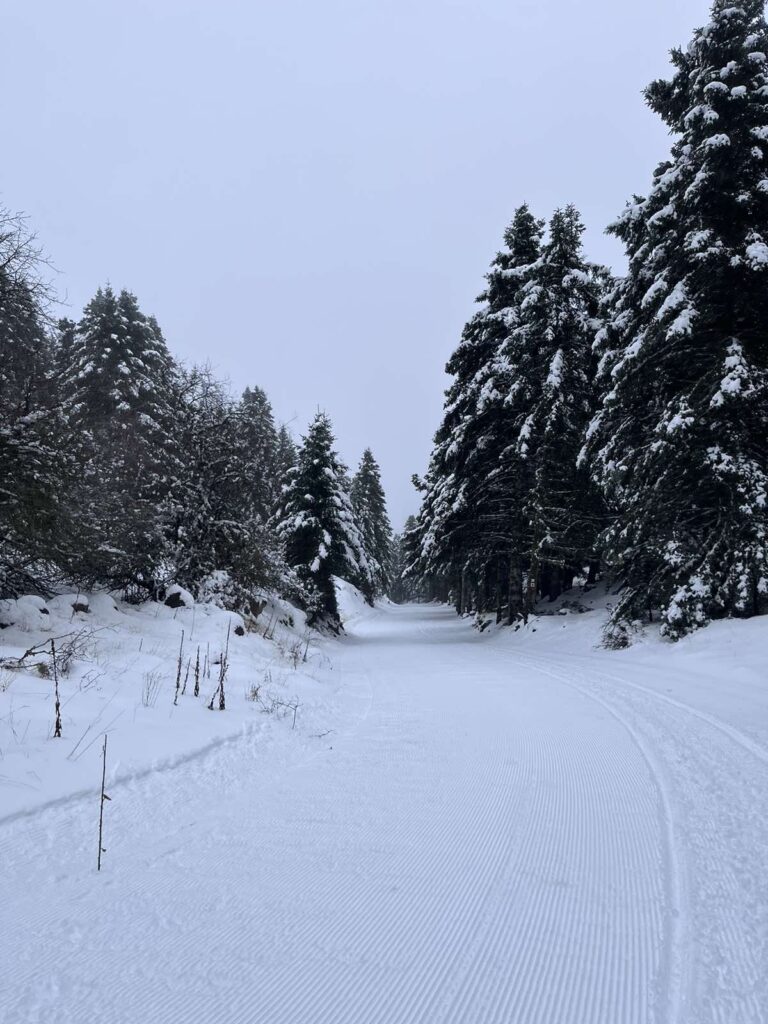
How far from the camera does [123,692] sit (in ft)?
19.7

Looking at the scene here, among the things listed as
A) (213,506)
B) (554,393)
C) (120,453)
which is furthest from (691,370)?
(120,453)

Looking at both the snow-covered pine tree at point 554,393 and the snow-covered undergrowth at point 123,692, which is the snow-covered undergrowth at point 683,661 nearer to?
the snow-covered pine tree at point 554,393

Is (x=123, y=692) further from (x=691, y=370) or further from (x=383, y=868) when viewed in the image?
(x=691, y=370)

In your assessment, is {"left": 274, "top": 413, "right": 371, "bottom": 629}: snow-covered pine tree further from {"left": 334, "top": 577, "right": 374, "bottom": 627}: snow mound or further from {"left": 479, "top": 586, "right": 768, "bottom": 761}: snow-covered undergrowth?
{"left": 334, "top": 577, "right": 374, "bottom": 627}: snow mound

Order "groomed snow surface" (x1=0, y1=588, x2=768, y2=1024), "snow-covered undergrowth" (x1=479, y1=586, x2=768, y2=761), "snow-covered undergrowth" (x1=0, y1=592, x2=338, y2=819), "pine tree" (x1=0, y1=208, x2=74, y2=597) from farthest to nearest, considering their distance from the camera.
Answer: "pine tree" (x1=0, y1=208, x2=74, y2=597) < "snow-covered undergrowth" (x1=479, y1=586, x2=768, y2=761) < "snow-covered undergrowth" (x1=0, y1=592, x2=338, y2=819) < "groomed snow surface" (x1=0, y1=588, x2=768, y2=1024)

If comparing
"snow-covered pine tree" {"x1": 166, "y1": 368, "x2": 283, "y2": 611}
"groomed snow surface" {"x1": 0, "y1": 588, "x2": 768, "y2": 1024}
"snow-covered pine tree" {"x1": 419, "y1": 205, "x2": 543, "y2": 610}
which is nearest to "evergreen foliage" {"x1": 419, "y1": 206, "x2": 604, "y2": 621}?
"snow-covered pine tree" {"x1": 419, "y1": 205, "x2": 543, "y2": 610}

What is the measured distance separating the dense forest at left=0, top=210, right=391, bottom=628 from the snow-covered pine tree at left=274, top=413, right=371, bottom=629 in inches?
2.2

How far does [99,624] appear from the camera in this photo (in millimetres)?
9094

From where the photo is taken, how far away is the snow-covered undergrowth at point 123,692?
4078 millimetres

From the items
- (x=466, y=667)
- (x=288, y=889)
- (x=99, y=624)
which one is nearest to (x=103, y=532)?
(x=99, y=624)

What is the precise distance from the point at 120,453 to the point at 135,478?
3.33 feet

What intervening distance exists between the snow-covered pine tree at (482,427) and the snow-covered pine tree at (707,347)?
229 inches

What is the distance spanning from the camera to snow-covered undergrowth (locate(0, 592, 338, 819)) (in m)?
4.08

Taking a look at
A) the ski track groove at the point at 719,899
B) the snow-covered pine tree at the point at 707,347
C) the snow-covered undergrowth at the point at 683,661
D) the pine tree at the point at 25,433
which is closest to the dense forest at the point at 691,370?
the snow-covered pine tree at the point at 707,347
